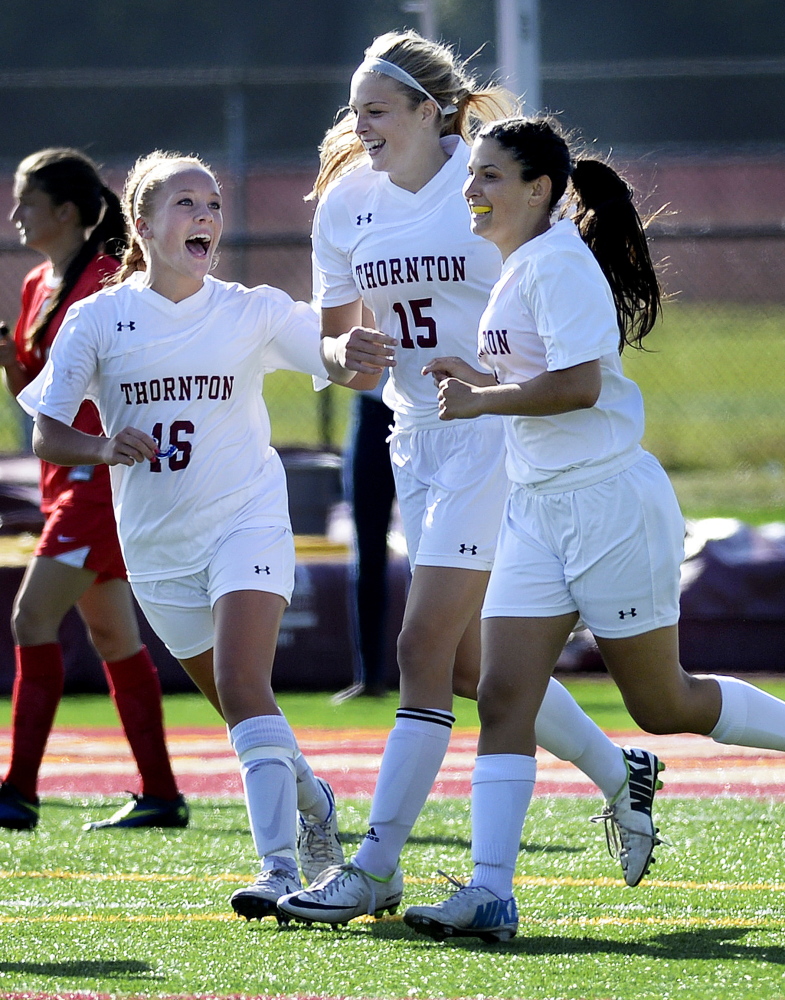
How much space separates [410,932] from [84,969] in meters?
0.74

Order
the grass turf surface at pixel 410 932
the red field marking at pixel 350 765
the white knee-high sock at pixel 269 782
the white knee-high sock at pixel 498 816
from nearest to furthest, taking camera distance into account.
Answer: the grass turf surface at pixel 410 932 < the white knee-high sock at pixel 498 816 < the white knee-high sock at pixel 269 782 < the red field marking at pixel 350 765

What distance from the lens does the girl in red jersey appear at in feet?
17.2

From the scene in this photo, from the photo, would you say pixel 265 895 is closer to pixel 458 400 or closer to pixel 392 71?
pixel 458 400

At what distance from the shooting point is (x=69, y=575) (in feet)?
17.2

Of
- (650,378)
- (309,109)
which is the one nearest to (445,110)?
(309,109)

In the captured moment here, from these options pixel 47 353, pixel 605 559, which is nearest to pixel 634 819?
pixel 605 559

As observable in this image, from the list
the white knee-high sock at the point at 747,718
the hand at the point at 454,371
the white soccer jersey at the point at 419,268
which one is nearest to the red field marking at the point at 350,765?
the white knee-high sock at the point at 747,718

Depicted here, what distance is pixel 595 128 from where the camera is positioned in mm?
19922

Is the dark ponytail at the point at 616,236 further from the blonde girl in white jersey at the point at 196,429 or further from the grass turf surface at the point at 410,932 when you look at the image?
the grass turf surface at the point at 410,932

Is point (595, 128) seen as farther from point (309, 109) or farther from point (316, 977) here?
point (316, 977)

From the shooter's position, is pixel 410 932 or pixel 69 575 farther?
pixel 69 575

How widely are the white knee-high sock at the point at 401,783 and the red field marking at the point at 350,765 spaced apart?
6.67 ft

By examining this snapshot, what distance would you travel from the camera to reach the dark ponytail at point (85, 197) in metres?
5.47

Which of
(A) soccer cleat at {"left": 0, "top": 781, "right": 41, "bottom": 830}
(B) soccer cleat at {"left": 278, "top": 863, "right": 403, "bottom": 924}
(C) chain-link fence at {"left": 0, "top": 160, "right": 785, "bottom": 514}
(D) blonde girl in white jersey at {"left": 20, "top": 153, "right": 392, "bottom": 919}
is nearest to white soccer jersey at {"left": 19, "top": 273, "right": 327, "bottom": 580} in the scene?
(D) blonde girl in white jersey at {"left": 20, "top": 153, "right": 392, "bottom": 919}
